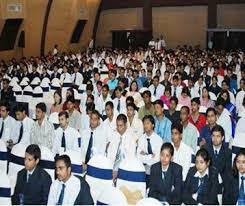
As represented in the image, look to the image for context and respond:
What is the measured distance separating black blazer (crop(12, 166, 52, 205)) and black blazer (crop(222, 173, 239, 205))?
7.12 ft

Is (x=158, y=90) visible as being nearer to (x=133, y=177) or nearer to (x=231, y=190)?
(x=133, y=177)

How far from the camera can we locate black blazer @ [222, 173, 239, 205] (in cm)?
589

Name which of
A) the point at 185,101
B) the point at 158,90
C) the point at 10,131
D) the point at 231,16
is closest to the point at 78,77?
the point at 158,90

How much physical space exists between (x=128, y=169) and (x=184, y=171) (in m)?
1.09

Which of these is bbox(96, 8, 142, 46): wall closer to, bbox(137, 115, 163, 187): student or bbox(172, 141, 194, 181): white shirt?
bbox(137, 115, 163, 187): student

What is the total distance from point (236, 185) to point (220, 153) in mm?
1097

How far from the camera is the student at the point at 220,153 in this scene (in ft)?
22.5

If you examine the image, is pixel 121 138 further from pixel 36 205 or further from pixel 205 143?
pixel 36 205

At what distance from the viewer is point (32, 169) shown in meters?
5.78

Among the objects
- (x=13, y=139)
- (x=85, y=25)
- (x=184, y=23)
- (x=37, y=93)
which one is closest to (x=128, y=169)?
(x=13, y=139)

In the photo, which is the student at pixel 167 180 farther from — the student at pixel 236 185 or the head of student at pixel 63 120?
the head of student at pixel 63 120

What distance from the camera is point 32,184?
5.73m

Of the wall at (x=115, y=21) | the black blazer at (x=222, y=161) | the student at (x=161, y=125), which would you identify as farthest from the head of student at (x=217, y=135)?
the wall at (x=115, y=21)

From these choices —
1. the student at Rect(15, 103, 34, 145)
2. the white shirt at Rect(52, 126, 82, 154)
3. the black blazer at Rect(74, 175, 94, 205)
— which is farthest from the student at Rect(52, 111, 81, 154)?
the black blazer at Rect(74, 175, 94, 205)
